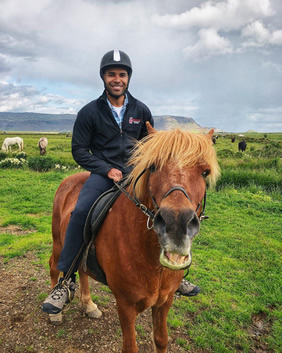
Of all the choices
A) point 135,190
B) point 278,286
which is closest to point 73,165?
point 278,286

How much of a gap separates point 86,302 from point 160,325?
5.41 ft

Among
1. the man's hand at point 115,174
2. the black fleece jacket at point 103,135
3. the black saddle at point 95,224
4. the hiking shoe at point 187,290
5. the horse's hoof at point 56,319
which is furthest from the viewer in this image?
the horse's hoof at point 56,319

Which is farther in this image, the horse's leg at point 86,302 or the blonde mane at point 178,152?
the horse's leg at point 86,302

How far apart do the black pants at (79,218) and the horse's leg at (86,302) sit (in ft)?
3.39

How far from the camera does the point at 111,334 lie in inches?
153

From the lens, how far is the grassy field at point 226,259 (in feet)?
13.3

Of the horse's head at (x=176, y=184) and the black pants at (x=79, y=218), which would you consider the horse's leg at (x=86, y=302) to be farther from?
the horse's head at (x=176, y=184)

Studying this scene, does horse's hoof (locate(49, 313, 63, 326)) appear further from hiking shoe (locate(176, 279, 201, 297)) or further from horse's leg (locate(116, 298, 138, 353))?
hiking shoe (locate(176, 279, 201, 297))

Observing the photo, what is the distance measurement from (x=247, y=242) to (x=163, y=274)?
5.62 metres

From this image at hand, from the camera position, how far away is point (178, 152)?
2.11 meters

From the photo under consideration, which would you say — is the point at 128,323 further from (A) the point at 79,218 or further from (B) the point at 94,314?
(B) the point at 94,314

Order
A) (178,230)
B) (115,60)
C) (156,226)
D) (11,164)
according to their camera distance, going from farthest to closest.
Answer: (11,164) → (115,60) → (156,226) → (178,230)

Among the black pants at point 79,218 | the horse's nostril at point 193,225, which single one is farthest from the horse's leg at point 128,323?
the horse's nostril at point 193,225

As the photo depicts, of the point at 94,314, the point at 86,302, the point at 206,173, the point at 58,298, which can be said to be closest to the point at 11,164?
the point at 86,302
